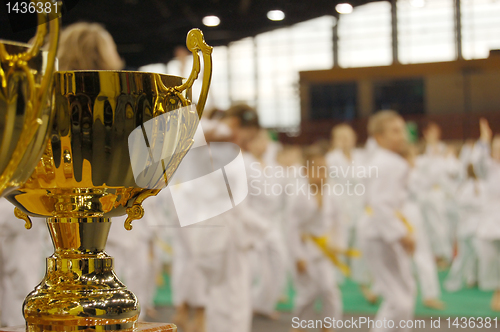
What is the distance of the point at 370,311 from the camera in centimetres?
290

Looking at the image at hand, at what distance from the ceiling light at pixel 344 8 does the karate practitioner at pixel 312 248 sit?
2.63 feet

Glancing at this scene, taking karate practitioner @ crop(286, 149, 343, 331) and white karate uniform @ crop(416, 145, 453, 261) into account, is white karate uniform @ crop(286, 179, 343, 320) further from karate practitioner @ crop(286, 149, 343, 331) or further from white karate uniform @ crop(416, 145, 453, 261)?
white karate uniform @ crop(416, 145, 453, 261)

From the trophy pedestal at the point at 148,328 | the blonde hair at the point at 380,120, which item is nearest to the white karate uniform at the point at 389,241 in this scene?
the blonde hair at the point at 380,120

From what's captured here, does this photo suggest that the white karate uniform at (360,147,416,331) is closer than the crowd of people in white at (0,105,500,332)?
No

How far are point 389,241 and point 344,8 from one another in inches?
45.8

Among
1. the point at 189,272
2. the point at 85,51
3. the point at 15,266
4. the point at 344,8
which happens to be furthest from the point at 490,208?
the point at 85,51

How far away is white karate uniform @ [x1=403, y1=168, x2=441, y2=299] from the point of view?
9.20 ft

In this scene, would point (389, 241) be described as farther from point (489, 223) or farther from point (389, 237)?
point (489, 223)

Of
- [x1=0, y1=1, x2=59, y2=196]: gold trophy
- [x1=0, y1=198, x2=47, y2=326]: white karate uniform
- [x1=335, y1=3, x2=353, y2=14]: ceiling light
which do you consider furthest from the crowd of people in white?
[x1=0, y1=1, x2=59, y2=196]: gold trophy

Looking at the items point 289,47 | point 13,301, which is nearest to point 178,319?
point 13,301

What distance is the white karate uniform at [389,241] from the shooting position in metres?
2.17

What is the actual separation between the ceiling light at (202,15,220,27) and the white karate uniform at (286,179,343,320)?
2.59ft

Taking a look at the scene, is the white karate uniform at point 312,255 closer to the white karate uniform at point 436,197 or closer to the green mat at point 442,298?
the green mat at point 442,298

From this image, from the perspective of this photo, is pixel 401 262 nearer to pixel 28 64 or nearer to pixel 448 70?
pixel 448 70
